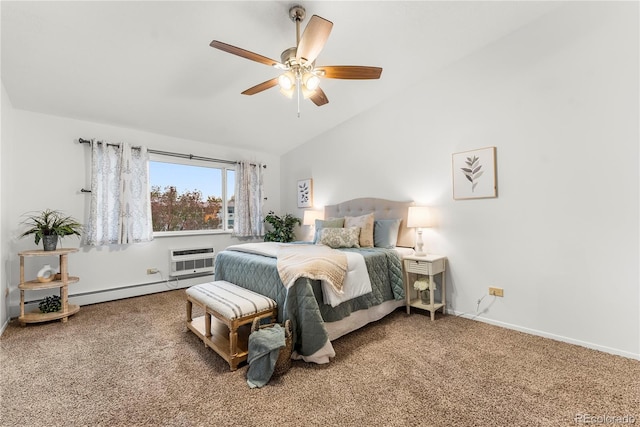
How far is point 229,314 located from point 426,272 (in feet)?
6.31

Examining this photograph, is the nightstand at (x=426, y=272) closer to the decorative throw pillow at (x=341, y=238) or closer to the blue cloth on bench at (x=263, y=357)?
the decorative throw pillow at (x=341, y=238)

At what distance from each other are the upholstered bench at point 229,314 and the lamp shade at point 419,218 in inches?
68.2

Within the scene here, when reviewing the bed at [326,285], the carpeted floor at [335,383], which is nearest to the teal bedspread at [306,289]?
the bed at [326,285]

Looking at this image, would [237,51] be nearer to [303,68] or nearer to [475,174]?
[303,68]

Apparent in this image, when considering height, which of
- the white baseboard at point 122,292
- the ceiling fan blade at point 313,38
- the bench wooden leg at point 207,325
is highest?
the ceiling fan blade at point 313,38

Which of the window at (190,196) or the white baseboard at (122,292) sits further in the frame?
the window at (190,196)

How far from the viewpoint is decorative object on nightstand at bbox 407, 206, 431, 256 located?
312 cm

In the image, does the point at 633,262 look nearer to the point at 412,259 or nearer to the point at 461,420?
the point at 412,259

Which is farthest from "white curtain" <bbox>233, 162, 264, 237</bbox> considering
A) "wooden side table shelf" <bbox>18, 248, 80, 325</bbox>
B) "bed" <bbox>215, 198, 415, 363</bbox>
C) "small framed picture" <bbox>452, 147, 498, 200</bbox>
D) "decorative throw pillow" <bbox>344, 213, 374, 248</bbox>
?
"small framed picture" <bbox>452, 147, 498, 200</bbox>

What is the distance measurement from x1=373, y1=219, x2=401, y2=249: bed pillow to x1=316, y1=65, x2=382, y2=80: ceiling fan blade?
5.75ft

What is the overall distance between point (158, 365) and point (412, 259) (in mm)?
2424

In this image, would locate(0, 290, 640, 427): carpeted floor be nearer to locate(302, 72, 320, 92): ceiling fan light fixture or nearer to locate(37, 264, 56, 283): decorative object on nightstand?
locate(37, 264, 56, 283): decorative object on nightstand

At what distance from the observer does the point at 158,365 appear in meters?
2.10

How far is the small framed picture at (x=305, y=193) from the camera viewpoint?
4.80 m
